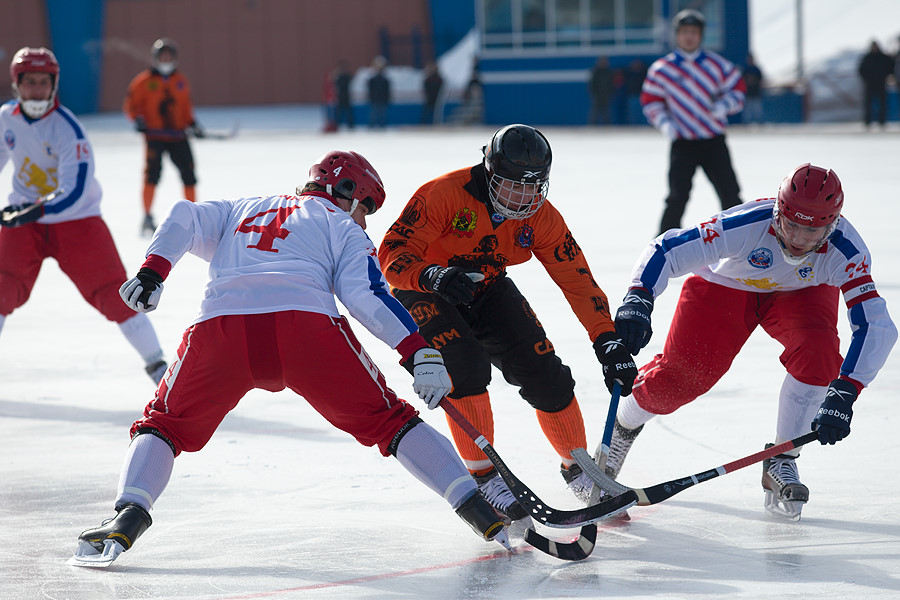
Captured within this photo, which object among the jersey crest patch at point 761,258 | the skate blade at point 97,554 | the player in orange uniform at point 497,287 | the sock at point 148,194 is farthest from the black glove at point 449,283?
the sock at point 148,194

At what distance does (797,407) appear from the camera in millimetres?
3498

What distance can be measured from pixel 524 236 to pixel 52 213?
7.60 ft

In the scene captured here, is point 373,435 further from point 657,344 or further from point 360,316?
point 657,344

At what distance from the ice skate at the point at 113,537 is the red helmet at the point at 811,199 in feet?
6.34

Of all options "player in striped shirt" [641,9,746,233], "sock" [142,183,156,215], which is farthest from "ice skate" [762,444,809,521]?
"sock" [142,183,156,215]

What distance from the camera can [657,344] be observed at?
5582mm

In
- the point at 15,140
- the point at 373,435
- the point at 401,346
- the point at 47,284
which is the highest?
the point at 15,140

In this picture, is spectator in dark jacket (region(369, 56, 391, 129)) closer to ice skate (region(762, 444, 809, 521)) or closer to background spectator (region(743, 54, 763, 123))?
background spectator (region(743, 54, 763, 123))

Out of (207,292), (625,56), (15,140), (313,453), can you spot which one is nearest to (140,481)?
(207,292)

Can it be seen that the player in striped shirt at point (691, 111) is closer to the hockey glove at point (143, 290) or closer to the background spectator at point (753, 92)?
the hockey glove at point (143, 290)

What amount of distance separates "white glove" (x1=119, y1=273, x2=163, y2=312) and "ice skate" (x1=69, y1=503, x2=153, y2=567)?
0.52m

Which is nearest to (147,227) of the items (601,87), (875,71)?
(875,71)

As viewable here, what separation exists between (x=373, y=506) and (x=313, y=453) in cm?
61

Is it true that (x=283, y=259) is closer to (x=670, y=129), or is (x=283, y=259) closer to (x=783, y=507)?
(x=783, y=507)
